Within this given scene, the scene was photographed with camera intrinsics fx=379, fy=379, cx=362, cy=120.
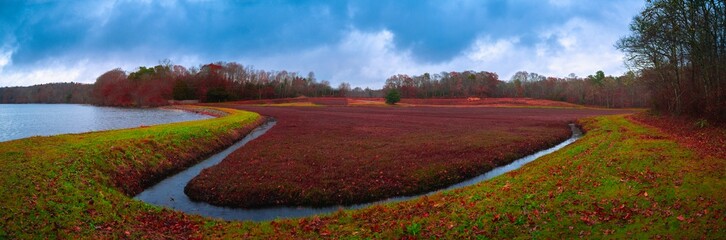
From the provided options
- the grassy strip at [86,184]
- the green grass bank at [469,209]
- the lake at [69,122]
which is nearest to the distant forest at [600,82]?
the green grass bank at [469,209]

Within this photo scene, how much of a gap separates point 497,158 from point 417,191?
28.5 feet

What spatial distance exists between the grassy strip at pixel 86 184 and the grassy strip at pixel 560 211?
98.5 inches

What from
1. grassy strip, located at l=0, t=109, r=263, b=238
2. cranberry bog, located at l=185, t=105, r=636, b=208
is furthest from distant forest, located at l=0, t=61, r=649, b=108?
grassy strip, located at l=0, t=109, r=263, b=238

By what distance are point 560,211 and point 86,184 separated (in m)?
16.2

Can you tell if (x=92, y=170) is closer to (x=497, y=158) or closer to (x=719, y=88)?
(x=497, y=158)

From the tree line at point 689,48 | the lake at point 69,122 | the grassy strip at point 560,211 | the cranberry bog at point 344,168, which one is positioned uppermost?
the tree line at point 689,48

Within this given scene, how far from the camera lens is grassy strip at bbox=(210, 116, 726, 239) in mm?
9094

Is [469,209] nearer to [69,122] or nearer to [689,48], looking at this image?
[689,48]

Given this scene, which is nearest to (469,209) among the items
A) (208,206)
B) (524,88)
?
(208,206)

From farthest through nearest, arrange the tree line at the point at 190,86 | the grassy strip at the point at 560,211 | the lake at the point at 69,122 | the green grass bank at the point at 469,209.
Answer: the tree line at the point at 190,86
the lake at the point at 69,122
the green grass bank at the point at 469,209
the grassy strip at the point at 560,211

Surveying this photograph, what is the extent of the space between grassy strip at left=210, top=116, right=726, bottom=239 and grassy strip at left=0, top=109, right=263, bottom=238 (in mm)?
2501

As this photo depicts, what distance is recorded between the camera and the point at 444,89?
573 ft

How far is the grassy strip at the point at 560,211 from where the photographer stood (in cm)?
909

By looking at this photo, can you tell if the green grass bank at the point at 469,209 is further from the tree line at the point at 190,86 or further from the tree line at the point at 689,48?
the tree line at the point at 190,86
